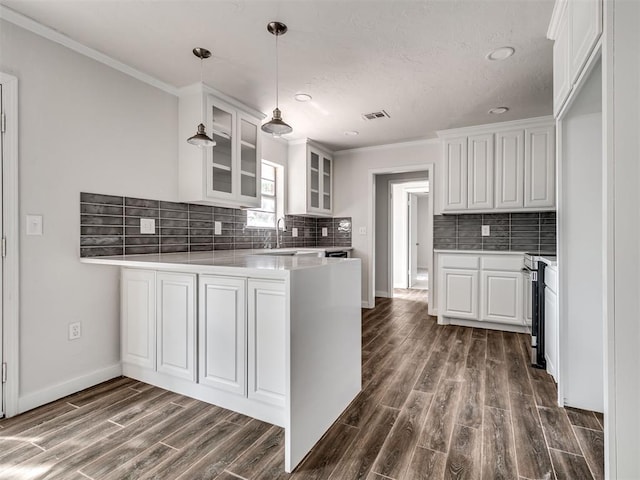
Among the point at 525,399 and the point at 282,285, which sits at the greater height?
the point at 282,285

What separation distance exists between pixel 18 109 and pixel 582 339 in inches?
142

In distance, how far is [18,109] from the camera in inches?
77.4

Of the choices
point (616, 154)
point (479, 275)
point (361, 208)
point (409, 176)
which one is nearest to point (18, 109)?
point (616, 154)

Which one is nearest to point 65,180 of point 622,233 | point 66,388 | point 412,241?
point 66,388

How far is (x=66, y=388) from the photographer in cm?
220

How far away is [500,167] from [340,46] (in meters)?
2.49

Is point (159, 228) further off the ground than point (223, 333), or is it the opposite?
point (159, 228)

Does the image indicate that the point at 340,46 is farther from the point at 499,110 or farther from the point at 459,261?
the point at 459,261

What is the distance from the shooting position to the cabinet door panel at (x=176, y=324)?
2.05 meters

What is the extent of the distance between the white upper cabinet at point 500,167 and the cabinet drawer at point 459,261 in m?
0.56

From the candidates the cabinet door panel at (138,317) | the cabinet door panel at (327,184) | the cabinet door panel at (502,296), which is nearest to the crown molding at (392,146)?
the cabinet door panel at (327,184)

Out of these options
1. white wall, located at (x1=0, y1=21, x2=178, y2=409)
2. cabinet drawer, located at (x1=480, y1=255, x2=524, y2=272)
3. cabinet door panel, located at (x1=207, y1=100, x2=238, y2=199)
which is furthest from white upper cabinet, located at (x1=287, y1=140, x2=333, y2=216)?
cabinet drawer, located at (x1=480, y1=255, x2=524, y2=272)

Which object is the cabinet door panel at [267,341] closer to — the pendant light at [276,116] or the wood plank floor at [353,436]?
the wood plank floor at [353,436]

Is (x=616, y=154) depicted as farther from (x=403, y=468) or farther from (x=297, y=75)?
(x=297, y=75)
